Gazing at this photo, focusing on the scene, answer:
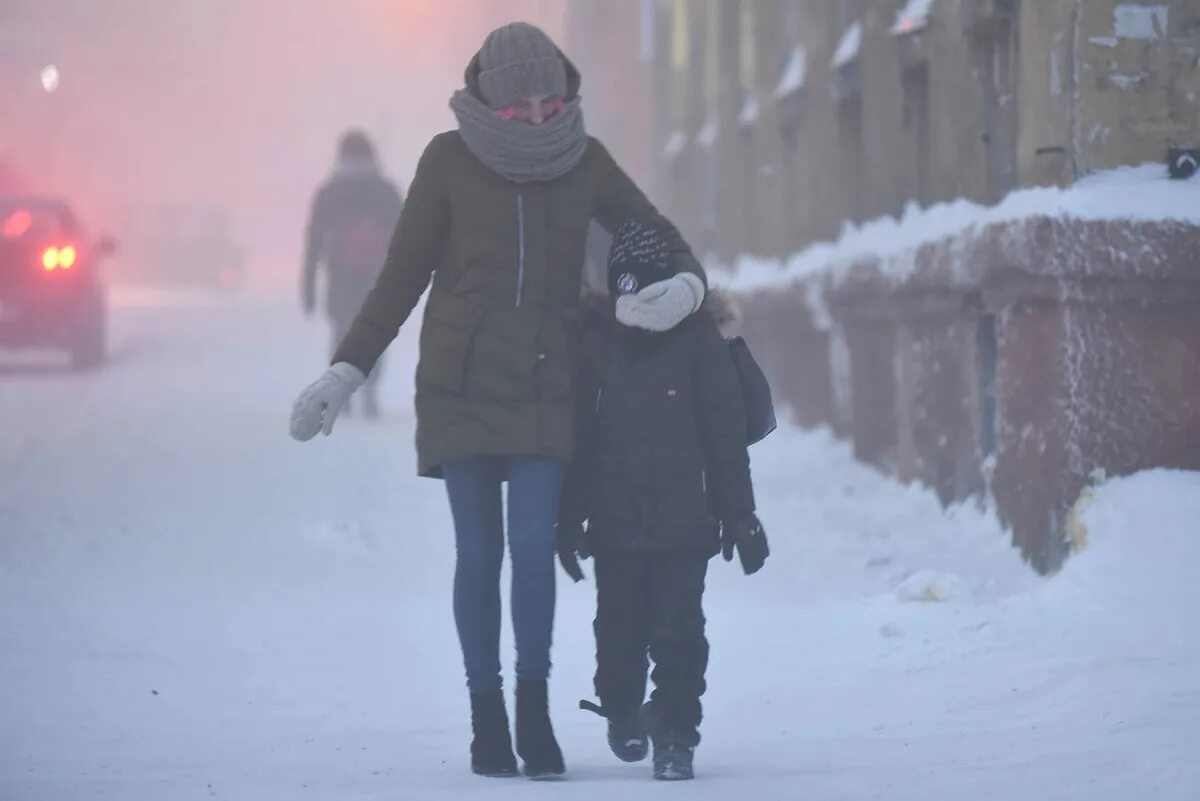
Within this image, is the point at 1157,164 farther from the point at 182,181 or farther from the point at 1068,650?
Answer: the point at 182,181

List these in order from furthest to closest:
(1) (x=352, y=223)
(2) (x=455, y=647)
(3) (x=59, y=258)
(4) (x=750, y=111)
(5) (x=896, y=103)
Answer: (3) (x=59, y=258), (4) (x=750, y=111), (1) (x=352, y=223), (5) (x=896, y=103), (2) (x=455, y=647)

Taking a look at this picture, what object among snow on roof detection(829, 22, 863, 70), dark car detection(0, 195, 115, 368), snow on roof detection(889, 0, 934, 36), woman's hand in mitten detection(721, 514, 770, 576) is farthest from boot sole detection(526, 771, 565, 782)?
dark car detection(0, 195, 115, 368)

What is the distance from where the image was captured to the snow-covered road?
592cm

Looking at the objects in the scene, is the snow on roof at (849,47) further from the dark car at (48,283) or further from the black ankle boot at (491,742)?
the black ankle boot at (491,742)

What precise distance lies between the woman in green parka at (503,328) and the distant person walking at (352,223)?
10.2 meters

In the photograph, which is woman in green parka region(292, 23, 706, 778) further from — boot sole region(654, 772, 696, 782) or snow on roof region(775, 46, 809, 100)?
snow on roof region(775, 46, 809, 100)

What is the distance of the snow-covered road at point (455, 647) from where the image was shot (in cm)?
592

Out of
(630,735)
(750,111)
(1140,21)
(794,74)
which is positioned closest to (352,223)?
(794,74)

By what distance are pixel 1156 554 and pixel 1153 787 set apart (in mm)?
2530

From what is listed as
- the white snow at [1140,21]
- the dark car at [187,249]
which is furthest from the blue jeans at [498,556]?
the dark car at [187,249]

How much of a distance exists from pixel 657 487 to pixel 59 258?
51.9 feet

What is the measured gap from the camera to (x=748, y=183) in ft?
68.6

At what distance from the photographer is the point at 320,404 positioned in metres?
5.72

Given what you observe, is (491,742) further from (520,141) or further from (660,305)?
(520,141)
